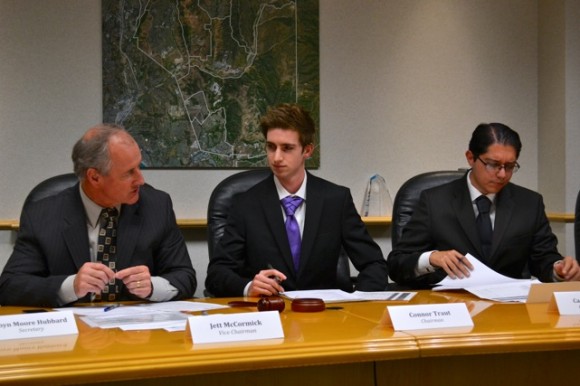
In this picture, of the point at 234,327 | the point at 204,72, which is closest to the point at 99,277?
the point at 234,327

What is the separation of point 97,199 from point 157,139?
1751 mm

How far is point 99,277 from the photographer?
80.7 inches

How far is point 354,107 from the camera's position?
14.7ft

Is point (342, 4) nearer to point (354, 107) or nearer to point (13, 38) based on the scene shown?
point (354, 107)

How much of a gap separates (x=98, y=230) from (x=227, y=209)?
2.22 feet

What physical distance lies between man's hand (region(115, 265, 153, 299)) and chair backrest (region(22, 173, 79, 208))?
0.78 meters

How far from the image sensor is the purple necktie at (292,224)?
2.82 m


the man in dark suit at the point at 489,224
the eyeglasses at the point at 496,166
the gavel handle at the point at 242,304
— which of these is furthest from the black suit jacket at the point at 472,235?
the gavel handle at the point at 242,304

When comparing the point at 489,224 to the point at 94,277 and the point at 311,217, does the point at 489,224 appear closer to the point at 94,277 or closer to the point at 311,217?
the point at 311,217

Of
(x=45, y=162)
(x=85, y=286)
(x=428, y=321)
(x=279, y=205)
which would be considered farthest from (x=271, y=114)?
(x=45, y=162)

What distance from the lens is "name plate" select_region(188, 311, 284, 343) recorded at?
1.50 m

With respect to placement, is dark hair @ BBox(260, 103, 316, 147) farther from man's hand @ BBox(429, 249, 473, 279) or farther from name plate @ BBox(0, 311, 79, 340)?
name plate @ BBox(0, 311, 79, 340)

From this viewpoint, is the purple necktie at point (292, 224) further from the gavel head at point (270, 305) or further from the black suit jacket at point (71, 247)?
the gavel head at point (270, 305)

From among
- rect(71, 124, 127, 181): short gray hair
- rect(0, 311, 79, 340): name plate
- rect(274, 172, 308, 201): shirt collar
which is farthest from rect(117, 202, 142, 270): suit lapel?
rect(0, 311, 79, 340): name plate
